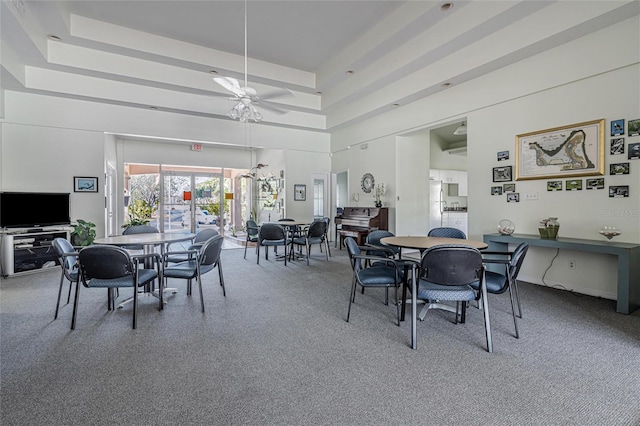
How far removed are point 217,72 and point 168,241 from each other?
13.6ft

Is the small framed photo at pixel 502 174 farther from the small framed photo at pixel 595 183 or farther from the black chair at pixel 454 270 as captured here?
the black chair at pixel 454 270

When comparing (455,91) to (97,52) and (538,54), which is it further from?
(97,52)

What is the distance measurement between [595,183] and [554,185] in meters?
0.47

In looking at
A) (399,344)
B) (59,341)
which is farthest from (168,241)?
(399,344)

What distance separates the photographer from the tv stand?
5.08 m

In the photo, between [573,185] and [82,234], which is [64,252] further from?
[573,185]

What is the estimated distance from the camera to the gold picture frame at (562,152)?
12.8 ft

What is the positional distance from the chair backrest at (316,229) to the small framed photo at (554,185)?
3.72 m

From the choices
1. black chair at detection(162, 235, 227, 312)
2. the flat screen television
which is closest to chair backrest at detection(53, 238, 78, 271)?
black chair at detection(162, 235, 227, 312)

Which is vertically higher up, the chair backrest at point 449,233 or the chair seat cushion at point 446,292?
the chair backrest at point 449,233

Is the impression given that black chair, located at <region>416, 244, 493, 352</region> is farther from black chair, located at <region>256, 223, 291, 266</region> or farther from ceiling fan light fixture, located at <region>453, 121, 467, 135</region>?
ceiling fan light fixture, located at <region>453, 121, 467, 135</region>

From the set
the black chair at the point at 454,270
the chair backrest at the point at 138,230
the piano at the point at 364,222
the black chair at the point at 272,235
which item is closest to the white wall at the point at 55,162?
the chair backrest at the point at 138,230

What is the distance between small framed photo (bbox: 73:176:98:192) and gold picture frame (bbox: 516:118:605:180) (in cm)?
811

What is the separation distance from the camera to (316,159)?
30.9ft
